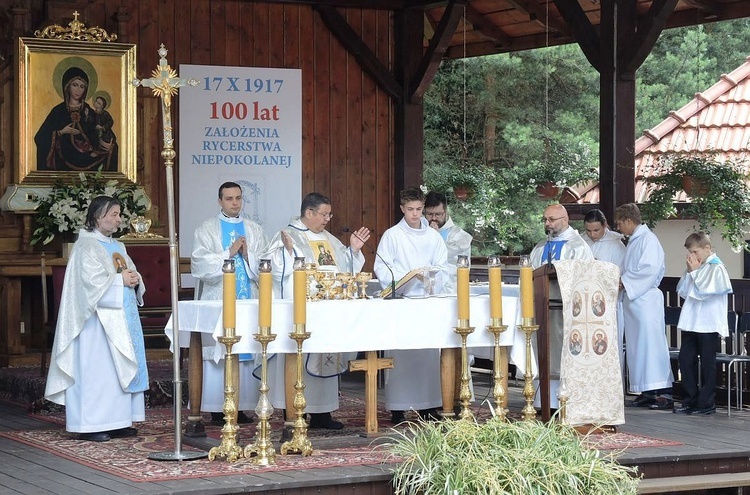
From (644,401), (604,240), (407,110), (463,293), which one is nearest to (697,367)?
(644,401)

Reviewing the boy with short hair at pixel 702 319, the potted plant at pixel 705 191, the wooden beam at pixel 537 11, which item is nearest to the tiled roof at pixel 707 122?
the wooden beam at pixel 537 11

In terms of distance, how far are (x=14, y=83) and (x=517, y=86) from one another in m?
10.7

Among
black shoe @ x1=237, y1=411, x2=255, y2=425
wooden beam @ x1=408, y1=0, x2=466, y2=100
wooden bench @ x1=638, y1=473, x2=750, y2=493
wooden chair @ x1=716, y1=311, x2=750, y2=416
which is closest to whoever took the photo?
wooden bench @ x1=638, y1=473, x2=750, y2=493

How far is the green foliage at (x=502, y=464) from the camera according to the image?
6488mm

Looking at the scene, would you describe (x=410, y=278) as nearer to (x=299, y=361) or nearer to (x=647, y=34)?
(x=299, y=361)

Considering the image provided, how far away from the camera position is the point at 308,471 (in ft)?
23.6

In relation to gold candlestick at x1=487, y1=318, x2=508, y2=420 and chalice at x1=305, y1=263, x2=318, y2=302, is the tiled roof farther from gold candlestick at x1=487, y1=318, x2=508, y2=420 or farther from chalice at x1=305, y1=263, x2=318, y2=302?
chalice at x1=305, y1=263, x2=318, y2=302

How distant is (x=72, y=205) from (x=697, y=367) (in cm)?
579

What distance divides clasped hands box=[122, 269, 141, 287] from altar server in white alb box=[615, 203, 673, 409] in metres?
3.83

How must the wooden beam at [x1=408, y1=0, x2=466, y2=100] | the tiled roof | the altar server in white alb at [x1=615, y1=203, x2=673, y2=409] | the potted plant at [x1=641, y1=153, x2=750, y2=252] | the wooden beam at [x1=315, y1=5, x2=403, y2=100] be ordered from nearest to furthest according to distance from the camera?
the altar server in white alb at [x1=615, y1=203, x2=673, y2=409] → the potted plant at [x1=641, y1=153, x2=750, y2=252] → the wooden beam at [x1=408, y1=0, x2=466, y2=100] → the wooden beam at [x1=315, y1=5, x2=403, y2=100] → the tiled roof

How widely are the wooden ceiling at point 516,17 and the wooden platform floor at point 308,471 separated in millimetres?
4597

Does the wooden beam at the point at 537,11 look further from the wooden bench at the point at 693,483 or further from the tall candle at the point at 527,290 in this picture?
the wooden bench at the point at 693,483

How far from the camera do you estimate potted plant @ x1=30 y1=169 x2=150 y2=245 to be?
1227cm

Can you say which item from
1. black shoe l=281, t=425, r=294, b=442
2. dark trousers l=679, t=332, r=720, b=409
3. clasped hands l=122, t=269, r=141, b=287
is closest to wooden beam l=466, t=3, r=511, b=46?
dark trousers l=679, t=332, r=720, b=409
